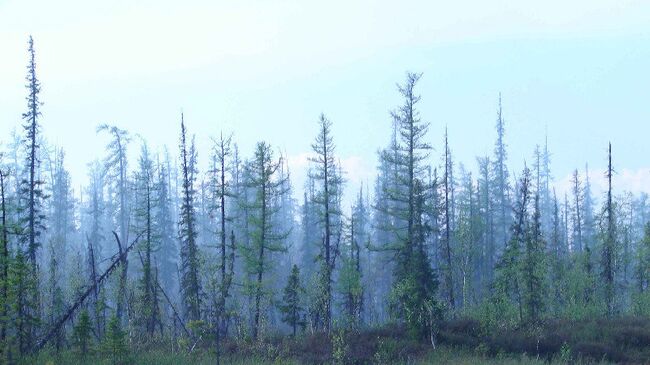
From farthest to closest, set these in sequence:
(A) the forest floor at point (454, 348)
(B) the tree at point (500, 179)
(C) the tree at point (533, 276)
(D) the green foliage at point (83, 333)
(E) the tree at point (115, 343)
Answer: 1. (B) the tree at point (500, 179)
2. (C) the tree at point (533, 276)
3. (A) the forest floor at point (454, 348)
4. (D) the green foliage at point (83, 333)
5. (E) the tree at point (115, 343)

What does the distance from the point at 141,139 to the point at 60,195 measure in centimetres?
1052

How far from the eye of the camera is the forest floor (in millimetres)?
19991

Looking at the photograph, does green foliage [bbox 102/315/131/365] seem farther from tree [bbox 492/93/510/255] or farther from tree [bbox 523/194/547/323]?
tree [bbox 492/93/510/255]

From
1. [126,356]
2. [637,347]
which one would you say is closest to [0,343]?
[126,356]

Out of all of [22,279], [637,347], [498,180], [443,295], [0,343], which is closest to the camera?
[0,343]

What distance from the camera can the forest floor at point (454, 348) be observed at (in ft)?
65.6

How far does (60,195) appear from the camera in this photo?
67000 mm

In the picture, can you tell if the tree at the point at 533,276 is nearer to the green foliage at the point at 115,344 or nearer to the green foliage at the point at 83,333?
the green foliage at the point at 115,344

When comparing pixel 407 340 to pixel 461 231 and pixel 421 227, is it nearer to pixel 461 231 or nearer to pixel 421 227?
pixel 421 227

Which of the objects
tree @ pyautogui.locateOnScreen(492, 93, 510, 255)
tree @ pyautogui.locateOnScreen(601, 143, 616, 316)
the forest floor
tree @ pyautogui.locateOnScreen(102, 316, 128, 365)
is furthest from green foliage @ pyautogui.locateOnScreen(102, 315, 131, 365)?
tree @ pyautogui.locateOnScreen(492, 93, 510, 255)

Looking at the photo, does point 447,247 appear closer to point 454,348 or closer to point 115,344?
point 454,348

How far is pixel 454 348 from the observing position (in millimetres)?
23766

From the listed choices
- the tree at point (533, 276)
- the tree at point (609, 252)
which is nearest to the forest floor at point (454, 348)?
the tree at point (533, 276)

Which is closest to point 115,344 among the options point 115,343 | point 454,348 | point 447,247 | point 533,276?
point 115,343
